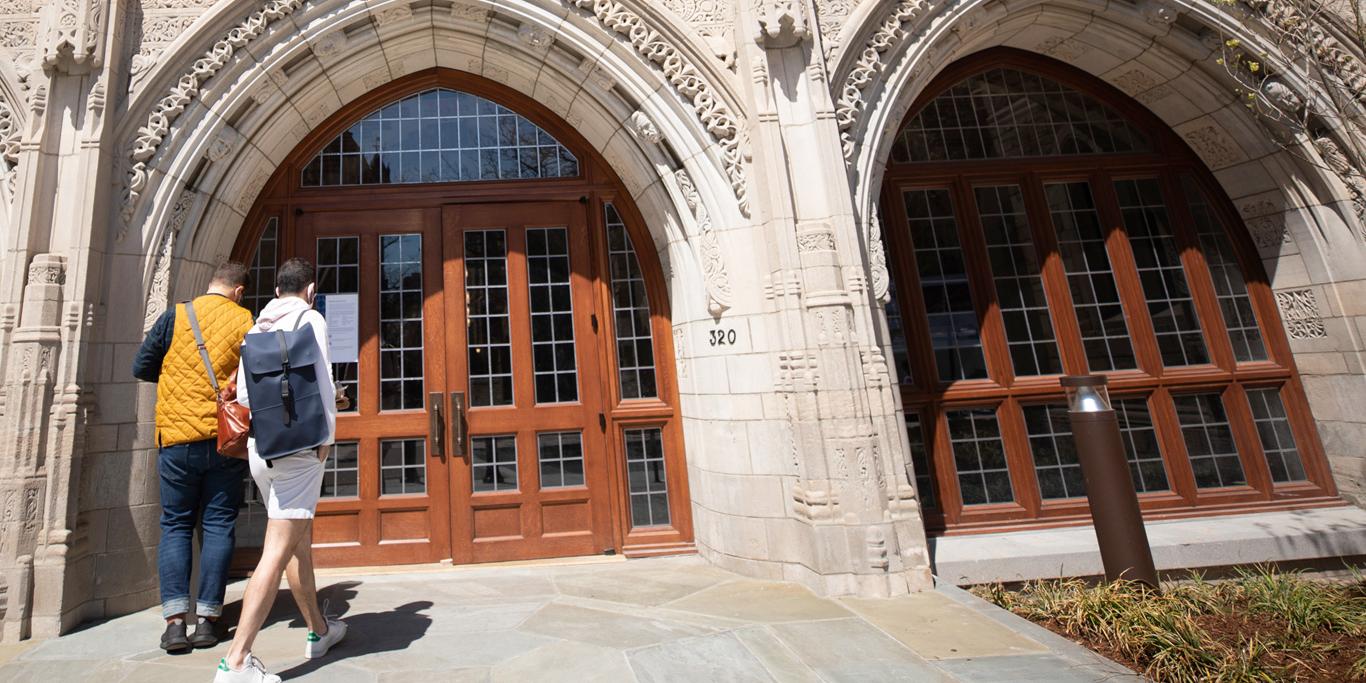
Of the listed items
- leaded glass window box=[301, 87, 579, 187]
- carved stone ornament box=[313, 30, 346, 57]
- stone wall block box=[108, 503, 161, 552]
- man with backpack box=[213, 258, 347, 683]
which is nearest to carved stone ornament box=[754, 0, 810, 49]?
leaded glass window box=[301, 87, 579, 187]

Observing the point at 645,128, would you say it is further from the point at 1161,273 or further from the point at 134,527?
the point at 1161,273

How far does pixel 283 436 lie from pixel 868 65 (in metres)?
4.47

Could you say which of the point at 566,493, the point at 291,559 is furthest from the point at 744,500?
the point at 291,559

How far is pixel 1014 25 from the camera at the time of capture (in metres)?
5.16

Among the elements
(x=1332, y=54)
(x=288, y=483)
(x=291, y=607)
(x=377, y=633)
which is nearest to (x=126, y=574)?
(x=291, y=607)

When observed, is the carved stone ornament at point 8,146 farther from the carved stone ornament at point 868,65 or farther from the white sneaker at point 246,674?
the carved stone ornament at point 868,65

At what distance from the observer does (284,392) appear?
251cm

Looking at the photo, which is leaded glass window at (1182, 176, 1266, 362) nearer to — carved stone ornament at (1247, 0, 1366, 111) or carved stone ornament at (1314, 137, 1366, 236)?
carved stone ornament at (1314, 137, 1366, 236)

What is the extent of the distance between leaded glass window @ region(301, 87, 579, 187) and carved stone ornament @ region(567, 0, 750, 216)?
50.7 inches

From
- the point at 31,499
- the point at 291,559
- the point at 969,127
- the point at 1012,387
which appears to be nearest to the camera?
the point at 291,559

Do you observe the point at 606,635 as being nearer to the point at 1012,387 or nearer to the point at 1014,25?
the point at 1012,387

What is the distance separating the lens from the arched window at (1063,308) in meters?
5.21

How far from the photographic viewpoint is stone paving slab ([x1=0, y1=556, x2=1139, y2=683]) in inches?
102

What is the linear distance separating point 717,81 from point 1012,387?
377cm
